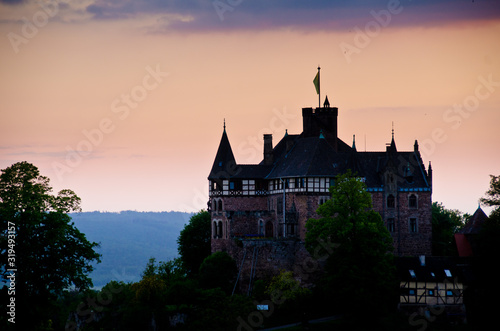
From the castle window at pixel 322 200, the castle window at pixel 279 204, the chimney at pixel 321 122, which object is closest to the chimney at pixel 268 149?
the chimney at pixel 321 122

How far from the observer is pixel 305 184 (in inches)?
3282

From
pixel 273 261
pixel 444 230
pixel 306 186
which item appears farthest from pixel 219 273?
pixel 444 230

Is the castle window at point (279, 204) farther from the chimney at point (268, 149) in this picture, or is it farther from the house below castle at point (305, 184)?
the chimney at point (268, 149)

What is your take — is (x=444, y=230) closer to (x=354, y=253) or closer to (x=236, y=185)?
(x=236, y=185)

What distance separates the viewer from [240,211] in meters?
86.7

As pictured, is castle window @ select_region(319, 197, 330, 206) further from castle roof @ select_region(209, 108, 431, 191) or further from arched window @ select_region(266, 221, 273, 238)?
arched window @ select_region(266, 221, 273, 238)

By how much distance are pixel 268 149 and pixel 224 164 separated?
5995 mm

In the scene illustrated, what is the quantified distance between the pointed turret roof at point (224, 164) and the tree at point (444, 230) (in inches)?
932

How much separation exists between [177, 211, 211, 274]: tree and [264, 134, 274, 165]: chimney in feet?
39.8

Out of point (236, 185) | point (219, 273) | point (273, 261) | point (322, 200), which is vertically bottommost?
point (219, 273)

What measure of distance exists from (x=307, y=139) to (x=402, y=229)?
13053mm

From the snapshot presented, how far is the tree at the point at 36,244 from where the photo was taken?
2336 inches

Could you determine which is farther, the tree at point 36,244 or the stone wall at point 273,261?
the stone wall at point 273,261

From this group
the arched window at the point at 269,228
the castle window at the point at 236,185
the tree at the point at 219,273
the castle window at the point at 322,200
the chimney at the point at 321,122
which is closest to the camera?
the tree at the point at 219,273
